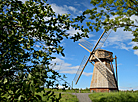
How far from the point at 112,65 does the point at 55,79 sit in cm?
2115

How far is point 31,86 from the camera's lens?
7.72 ft

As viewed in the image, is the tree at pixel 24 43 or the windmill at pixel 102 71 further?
the windmill at pixel 102 71

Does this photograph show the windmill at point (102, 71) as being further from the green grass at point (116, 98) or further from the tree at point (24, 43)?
the tree at point (24, 43)

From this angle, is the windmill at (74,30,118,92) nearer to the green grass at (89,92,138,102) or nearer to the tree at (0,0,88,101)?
the green grass at (89,92,138,102)

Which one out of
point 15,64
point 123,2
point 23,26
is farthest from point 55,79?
point 123,2

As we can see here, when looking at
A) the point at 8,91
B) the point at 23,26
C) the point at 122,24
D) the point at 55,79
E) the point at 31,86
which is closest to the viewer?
the point at 31,86

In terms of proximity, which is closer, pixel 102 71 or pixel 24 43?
pixel 24 43

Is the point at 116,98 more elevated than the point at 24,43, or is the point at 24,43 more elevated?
the point at 24,43

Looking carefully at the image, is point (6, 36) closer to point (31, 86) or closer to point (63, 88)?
point (31, 86)

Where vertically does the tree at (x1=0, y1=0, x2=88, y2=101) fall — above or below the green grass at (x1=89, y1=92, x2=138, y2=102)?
above

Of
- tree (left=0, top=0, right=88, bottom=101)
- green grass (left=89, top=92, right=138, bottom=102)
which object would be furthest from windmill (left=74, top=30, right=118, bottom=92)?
tree (left=0, top=0, right=88, bottom=101)

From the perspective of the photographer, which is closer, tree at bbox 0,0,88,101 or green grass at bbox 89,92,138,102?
tree at bbox 0,0,88,101

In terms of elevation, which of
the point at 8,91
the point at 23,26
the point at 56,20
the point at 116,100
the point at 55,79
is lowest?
the point at 116,100

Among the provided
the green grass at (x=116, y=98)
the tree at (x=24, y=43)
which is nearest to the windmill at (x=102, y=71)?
the green grass at (x=116, y=98)
